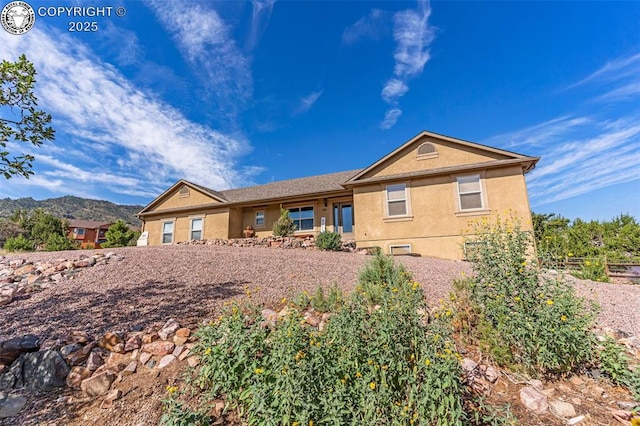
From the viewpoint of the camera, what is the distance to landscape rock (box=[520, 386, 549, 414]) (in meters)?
2.62

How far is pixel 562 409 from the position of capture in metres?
2.62

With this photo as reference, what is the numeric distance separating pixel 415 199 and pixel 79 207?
82511mm

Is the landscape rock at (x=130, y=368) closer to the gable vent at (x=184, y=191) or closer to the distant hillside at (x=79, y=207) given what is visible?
the gable vent at (x=184, y=191)

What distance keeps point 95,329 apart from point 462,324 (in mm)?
5258

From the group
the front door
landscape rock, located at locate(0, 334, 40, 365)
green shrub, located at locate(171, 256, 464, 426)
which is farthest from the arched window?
landscape rock, located at locate(0, 334, 40, 365)

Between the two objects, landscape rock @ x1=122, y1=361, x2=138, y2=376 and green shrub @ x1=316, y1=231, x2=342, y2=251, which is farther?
green shrub @ x1=316, y1=231, x2=342, y2=251

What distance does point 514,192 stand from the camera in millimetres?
10867

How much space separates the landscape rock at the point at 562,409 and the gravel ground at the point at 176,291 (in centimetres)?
221

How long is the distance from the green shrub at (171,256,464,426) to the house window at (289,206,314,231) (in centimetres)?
1256

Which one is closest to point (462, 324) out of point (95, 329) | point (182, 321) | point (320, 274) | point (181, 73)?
point (320, 274)

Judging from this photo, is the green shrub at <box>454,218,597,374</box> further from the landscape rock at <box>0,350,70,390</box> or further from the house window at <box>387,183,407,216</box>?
the house window at <box>387,183,407,216</box>

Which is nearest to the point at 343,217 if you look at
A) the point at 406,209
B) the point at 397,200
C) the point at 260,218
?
the point at 397,200

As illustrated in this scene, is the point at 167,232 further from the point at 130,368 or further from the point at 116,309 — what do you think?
the point at 130,368

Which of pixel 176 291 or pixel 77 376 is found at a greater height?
pixel 176 291
